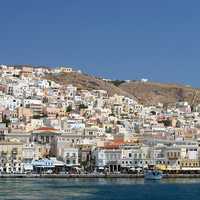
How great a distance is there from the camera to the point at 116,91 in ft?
442

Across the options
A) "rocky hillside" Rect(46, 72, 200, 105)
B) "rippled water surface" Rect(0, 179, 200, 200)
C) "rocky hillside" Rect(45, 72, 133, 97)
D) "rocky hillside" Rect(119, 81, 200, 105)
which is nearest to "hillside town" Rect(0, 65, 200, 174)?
"rocky hillside" Rect(45, 72, 133, 97)

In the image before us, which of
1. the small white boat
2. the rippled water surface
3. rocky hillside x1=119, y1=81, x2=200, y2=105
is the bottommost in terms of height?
the rippled water surface

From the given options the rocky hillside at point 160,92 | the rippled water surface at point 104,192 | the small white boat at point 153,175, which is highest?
the rocky hillside at point 160,92

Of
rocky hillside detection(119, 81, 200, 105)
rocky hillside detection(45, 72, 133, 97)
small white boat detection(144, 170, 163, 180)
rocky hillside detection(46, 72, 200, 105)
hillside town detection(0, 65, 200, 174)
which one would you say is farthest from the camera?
rocky hillside detection(119, 81, 200, 105)

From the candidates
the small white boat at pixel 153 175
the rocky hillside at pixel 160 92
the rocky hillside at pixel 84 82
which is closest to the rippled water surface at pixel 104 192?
the small white boat at pixel 153 175

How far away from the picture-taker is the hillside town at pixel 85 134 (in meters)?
77.4

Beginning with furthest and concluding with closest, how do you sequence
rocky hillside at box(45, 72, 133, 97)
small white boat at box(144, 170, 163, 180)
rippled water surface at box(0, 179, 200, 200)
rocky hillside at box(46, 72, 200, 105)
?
rocky hillside at box(46, 72, 200, 105), rocky hillside at box(45, 72, 133, 97), small white boat at box(144, 170, 163, 180), rippled water surface at box(0, 179, 200, 200)

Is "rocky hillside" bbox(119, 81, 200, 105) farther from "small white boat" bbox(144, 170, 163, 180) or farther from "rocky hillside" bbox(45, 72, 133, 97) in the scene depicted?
"small white boat" bbox(144, 170, 163, 180)

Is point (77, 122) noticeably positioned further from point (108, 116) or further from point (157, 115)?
point (157, 115)

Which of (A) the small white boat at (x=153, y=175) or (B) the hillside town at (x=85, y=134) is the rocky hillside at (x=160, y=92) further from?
(A) the small white boat at (x=153, y=175)

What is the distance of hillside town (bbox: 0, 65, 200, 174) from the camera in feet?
254

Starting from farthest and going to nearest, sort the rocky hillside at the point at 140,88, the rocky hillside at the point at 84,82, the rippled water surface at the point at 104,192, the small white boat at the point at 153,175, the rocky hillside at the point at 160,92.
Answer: the rocky hillside at the point at 160,92
the rocky hillside at the point at 140,88
the rocky hillside at the point at 84,82
the small white boat at the point at 153,175
the rippled water surface at the point at 104,192

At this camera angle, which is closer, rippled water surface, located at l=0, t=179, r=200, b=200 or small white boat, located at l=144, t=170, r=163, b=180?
rippled water surface, located at l=0, t=179, r=200, b=200

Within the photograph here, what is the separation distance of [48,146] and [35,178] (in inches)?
413
